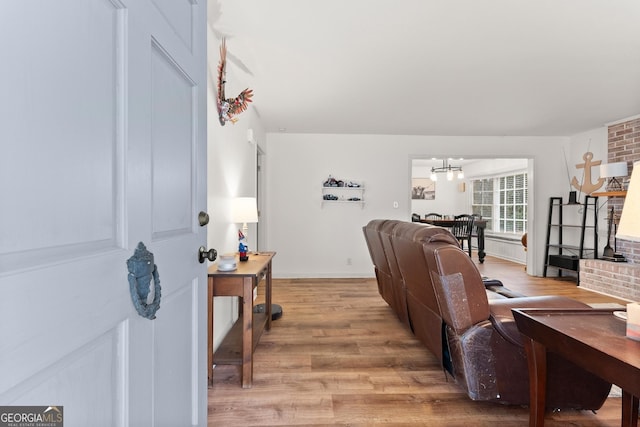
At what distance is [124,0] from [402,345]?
2.80m

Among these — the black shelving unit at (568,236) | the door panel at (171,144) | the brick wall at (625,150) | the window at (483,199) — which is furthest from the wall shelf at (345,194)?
the window at (483,199)

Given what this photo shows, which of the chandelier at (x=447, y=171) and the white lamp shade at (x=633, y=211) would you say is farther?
the chandelier at (x=447, y=171)

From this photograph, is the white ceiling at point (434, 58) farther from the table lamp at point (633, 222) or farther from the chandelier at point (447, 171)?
the chandelier at point (447, 171)

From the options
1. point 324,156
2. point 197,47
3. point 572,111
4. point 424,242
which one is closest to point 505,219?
point 572,111

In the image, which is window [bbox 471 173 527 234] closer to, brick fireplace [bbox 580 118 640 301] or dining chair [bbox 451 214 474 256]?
dining chair [bbox 451 214 474 256]

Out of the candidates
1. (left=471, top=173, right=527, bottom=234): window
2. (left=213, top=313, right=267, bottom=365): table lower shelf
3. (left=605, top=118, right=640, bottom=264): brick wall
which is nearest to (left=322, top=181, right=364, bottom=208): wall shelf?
(left=213, top=313, right=267, bottom=365): table lower shelf

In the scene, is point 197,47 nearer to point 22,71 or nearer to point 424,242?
point 22,71

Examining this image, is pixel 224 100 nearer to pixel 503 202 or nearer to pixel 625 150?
pixel 625 150

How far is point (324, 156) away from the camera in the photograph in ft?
18.2

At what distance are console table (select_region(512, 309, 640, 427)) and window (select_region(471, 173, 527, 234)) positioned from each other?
6679mm

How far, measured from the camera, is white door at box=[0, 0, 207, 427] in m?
0.51

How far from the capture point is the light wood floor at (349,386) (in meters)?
1.81

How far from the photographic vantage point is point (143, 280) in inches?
31.7

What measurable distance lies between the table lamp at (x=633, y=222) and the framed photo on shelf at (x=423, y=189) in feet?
27.5
